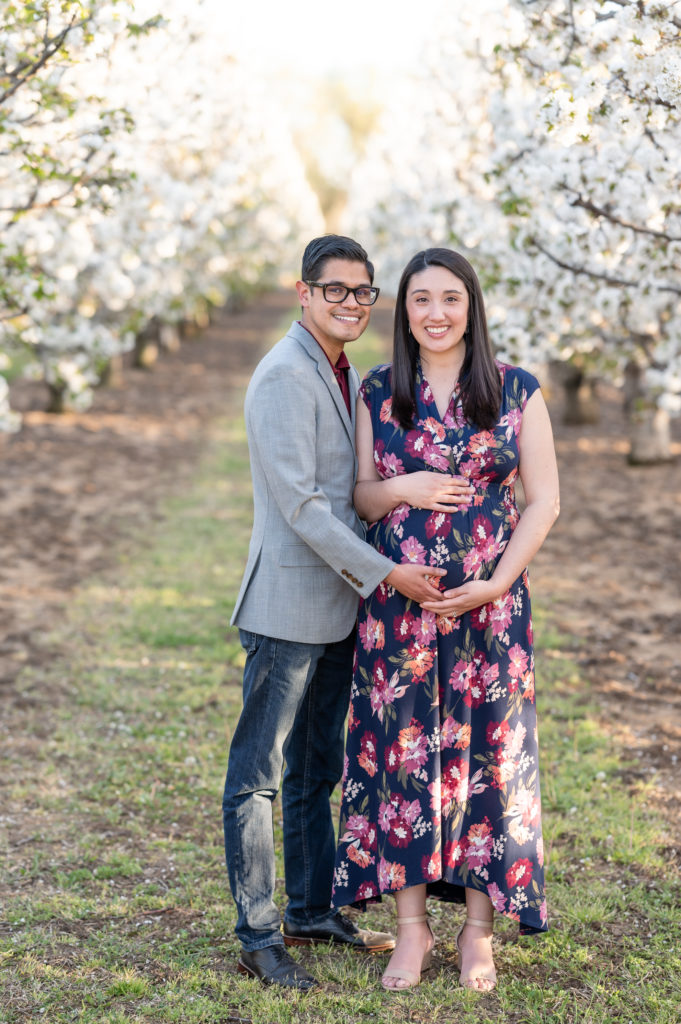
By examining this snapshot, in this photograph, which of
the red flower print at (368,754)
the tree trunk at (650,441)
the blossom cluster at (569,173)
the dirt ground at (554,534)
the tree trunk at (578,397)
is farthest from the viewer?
the tree trunk at (578,397)

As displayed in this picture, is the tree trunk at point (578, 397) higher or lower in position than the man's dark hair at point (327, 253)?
lower

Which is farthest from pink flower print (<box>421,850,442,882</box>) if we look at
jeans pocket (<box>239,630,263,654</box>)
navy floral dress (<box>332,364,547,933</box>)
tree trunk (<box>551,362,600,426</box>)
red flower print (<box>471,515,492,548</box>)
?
tree trunk (<box>551,362,600,426</box>)

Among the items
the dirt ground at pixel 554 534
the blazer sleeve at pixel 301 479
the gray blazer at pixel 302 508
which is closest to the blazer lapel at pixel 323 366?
the gray blazer at pixel 302 508

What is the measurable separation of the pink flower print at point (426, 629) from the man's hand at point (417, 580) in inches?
3.0

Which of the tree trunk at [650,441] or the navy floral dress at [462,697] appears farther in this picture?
the tree trunk at [650,441]

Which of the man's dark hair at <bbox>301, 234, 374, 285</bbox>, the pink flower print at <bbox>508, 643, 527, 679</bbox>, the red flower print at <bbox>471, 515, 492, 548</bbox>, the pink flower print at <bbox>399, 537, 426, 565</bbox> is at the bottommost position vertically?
the pink flower print at <bbox>508, 643, 527, 679</bbox>

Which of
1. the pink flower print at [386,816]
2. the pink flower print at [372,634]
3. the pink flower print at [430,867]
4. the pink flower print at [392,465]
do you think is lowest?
the pink flower print at [430,867]

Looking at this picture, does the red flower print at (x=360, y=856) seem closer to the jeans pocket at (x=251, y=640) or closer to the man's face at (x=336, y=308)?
the jeans pocket at (x=251, y=640)

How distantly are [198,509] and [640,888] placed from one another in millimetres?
7788

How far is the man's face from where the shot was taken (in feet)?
10.9

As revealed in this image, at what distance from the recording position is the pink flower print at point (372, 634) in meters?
3.44

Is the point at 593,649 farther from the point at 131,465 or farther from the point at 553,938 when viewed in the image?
the point at 131,465

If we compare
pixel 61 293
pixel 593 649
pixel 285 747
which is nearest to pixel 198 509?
pixel 61 293

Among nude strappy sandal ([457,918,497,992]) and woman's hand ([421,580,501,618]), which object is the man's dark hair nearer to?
woman's hand ([421,580,501,618])
